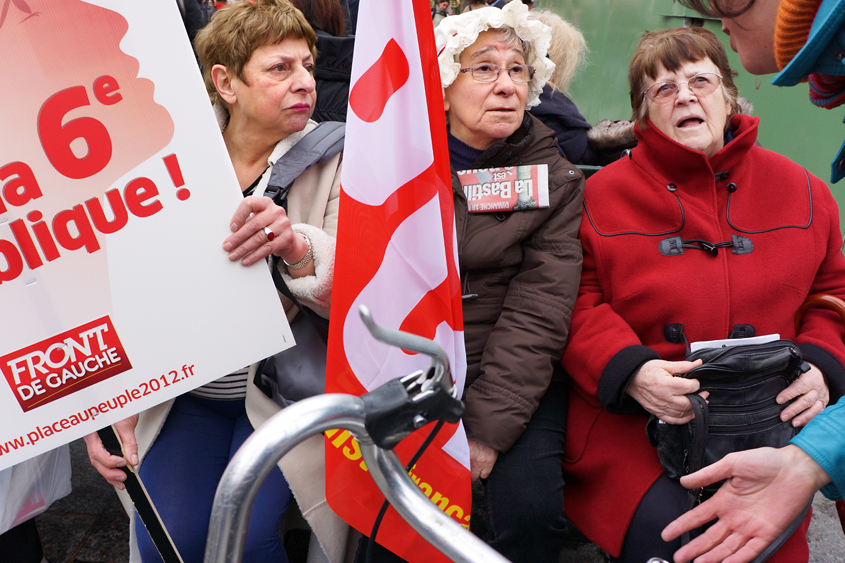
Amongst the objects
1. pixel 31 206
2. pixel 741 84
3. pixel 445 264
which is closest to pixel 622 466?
pixel 445 264

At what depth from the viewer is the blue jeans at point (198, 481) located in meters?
1.75

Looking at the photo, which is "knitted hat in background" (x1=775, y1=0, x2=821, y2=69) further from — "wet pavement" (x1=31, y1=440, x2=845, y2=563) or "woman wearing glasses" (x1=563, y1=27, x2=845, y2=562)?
"wet pavement" (x1=31, y1=440, x2=845, y2=563)

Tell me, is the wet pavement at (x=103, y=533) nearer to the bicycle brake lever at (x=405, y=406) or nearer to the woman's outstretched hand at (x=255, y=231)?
the woman's outstretched hand at (x=255, y=231)

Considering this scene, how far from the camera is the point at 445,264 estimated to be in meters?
1.52

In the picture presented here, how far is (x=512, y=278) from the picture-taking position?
2.03 m

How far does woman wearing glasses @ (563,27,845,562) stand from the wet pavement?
0.82 meters

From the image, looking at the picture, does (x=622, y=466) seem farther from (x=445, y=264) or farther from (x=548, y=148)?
(x=548, y=148)

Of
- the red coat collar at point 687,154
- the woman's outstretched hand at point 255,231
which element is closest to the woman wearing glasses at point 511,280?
the red coat collar at point 687,154

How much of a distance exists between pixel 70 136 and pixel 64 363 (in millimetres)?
470

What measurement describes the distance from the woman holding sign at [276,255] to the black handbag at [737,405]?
107cm

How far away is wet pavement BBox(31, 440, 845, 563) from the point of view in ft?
7.97

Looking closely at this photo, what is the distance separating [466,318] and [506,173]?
50 cm

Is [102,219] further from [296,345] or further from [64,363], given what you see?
[296,345]

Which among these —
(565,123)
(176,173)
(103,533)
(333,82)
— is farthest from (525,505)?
(333,82)
